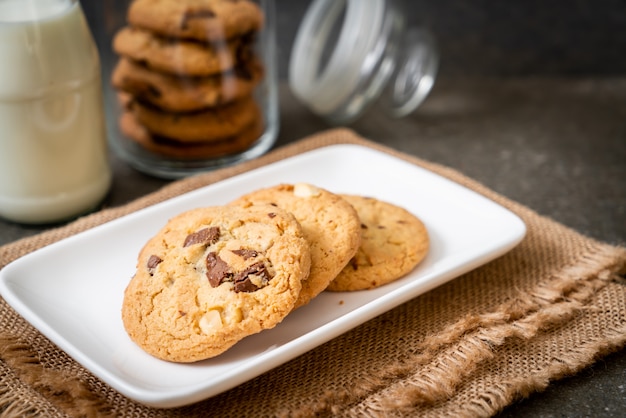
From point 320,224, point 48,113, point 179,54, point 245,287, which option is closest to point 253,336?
point 245,287

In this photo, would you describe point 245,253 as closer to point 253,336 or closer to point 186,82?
point 253,336

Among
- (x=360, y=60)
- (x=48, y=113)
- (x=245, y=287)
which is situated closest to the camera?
(x=245, y=287)

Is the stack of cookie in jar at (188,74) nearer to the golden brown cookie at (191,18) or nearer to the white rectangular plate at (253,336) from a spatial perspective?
the golden brown cookie at (191,18)

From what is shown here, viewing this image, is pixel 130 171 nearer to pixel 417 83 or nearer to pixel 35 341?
pixel 35 341

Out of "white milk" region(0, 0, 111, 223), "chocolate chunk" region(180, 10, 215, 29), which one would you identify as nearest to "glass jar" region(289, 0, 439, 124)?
"chocolate chunk" region(180, 10, 215, 29)

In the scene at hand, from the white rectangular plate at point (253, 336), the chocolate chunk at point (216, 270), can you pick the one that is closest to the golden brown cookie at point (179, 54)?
the white rectangular plate at point (253, 336)

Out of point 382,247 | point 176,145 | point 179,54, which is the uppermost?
point 179,54

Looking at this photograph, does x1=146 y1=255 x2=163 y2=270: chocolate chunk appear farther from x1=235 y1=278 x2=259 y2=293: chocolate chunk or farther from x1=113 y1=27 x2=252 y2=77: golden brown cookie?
x1=113 y1=27 x2=252 y2=77: golden brown cookie

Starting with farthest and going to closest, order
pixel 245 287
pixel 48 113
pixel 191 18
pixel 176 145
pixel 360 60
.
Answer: pixel 360 60, pixel 176 145, pixel 191 18, pixel 48 113, pixel 245 287
